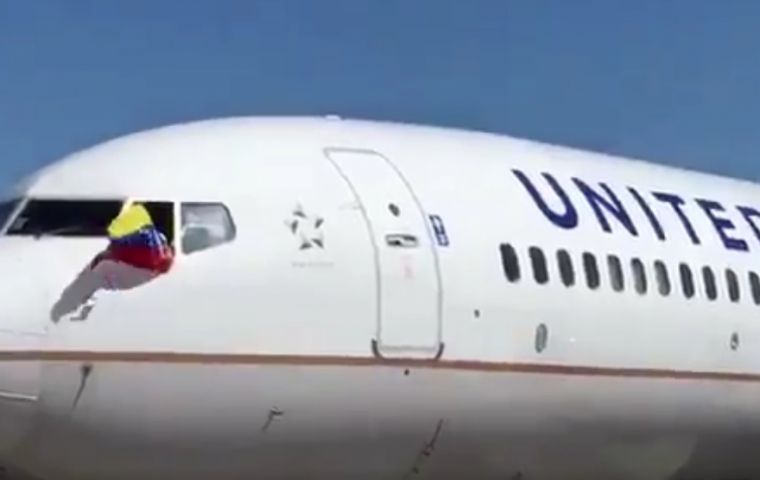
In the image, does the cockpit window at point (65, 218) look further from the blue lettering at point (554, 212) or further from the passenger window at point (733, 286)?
the passenger window at point (733, 286)

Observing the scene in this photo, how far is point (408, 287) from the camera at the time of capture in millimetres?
13422

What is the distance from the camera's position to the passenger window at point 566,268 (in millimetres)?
15172

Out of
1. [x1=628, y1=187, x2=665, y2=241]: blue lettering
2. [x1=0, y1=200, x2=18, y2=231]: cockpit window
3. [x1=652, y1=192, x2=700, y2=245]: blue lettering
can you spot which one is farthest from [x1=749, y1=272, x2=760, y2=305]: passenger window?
[x1=0, y1=200, x2=18, y2=231]: cockpit window

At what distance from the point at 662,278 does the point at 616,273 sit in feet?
3.01

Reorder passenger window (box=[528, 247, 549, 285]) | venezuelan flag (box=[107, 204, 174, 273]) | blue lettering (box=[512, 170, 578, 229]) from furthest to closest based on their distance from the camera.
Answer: blue lettering (box=[512, 170, 578, 229]), passenger window (box=[528, 247, 549, 285]), venezuelan flag (box=[107, 204, 174, 273])

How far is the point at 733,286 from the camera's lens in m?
18.0

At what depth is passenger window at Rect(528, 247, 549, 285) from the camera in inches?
585

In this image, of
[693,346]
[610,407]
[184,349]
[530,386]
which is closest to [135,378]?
[184,349]

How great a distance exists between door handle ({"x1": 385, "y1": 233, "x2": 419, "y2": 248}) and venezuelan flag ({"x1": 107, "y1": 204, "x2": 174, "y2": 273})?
1975mm

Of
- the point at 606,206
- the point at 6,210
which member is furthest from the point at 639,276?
the point at 6,210

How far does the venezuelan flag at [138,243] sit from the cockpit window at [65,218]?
11cm

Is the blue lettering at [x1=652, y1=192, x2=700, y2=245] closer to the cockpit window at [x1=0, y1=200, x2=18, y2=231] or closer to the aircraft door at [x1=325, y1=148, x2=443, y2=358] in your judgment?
the aircraft door at [x1=325, y1=148, x2=443, y2=358]

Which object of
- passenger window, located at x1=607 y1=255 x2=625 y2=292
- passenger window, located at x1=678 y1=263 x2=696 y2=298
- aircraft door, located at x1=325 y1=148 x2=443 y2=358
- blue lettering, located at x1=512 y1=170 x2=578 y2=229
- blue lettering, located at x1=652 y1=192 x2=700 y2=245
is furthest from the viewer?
blue lettering, located at x1=652 y1=192 x2=700 y2=245

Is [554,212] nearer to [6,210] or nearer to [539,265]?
[539,265]
